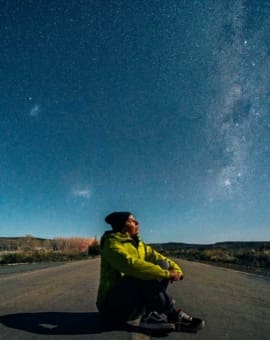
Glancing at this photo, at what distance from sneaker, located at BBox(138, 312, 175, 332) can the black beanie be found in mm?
1138

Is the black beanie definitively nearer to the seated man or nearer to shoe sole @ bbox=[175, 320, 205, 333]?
the seated man

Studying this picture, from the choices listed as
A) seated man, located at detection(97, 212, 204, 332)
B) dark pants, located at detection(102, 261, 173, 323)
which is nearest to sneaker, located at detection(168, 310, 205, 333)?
seated man, located at detection(97, 212, 204, 332)

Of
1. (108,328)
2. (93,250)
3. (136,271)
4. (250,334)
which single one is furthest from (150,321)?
(93,250)

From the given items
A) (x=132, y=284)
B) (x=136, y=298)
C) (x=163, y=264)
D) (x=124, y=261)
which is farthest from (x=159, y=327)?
(x=124, y=261)

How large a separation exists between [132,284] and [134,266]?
30 centimetres

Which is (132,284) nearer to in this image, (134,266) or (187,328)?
(134,266)

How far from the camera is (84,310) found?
501 cm

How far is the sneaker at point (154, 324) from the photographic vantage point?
3554 millimetres

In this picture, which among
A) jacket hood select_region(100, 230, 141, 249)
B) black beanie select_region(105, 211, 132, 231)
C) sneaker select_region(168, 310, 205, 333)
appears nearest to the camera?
sneaker select_region(168, 310, 205, 333)

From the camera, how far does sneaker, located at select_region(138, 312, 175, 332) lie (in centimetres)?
355

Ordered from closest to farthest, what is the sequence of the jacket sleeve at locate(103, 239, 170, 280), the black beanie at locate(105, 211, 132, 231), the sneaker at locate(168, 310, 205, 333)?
the jacket sleeve at locate(103, 239, 170, 280)
the sneaker at locate(168, 310, 205, 333)
the black beanie at locate(105, 211, 132, 231)

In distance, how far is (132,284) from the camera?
364 centimetres

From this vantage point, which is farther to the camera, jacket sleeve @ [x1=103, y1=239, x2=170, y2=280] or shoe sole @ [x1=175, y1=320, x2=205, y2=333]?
shoe sole @ [x1=175, y1=320, x2=205, y2=333]

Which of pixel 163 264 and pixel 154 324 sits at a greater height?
pixel 163 264
